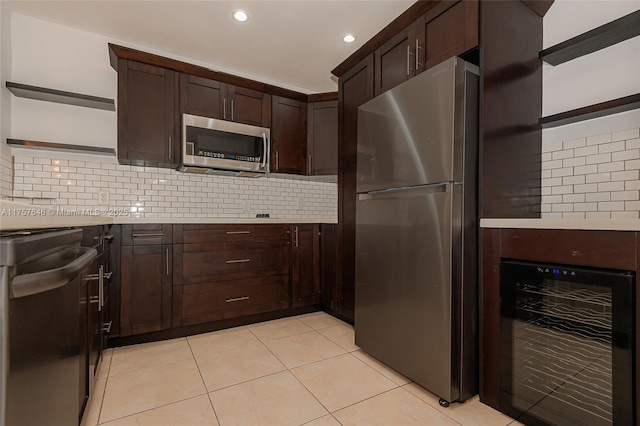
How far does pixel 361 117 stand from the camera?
2.14 metres

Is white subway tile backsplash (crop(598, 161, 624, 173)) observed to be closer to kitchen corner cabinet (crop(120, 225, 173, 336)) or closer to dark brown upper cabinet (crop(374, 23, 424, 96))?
dark brown upper cabinet (crop(374, 23, 424, 96))

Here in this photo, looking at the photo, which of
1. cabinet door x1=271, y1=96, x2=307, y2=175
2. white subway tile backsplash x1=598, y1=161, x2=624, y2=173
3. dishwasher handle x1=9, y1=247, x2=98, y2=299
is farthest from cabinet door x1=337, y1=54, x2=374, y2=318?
dishwasher handle x1=9, y1=247, x2=98, y2=299

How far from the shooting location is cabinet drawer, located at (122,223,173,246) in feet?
7.30

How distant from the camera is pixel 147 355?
211cm

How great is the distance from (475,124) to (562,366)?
1152mm

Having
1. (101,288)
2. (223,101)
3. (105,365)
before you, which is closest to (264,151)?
(223,101)

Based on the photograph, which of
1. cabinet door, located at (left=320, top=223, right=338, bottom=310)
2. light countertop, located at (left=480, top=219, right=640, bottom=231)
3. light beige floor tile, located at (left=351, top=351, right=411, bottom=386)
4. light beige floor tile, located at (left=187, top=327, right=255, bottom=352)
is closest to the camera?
light countertop, located at (left=480, top=219, right=640, bottom=231)

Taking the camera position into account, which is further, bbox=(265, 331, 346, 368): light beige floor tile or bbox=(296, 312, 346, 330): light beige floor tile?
bbox=(296, 312, 346, 330): light beige floor tile

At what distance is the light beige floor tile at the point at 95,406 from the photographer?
1.40m

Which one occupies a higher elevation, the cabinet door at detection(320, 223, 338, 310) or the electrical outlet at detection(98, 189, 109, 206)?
the electrical outlet at detection(98, 189, 109, 206)

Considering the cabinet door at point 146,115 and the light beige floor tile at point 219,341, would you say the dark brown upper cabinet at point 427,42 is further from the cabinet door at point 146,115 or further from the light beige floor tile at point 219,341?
the light beige floor tile at point 219,341

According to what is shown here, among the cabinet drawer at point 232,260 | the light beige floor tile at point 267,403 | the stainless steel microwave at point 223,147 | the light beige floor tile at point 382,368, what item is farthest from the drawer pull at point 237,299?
the stainless steel microwave at point 223,147

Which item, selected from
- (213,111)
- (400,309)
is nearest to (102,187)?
(213,111)

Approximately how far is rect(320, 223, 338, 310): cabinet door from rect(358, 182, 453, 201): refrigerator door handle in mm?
901
